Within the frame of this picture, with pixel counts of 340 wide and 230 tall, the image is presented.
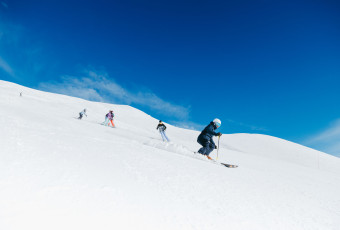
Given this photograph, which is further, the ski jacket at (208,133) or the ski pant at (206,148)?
the ski jacket at (208,133)

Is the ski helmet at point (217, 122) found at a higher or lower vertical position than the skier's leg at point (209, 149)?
higher

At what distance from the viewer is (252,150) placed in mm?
25219

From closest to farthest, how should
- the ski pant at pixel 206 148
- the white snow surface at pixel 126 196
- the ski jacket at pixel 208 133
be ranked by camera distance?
the white snow surface at pixel 126 196, the ski pant at pixel 206 148, the ski jacket at pixel 208 133

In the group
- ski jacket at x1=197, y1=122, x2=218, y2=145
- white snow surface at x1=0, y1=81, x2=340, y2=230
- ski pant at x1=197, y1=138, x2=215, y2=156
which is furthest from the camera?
ski jacket at x1=197, y1=122, x2=218, y2=145

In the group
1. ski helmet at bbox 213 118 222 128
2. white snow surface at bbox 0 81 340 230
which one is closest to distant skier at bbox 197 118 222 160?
ski helmet at bbox 213 118 222 128

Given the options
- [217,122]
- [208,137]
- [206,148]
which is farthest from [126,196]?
[217,122]

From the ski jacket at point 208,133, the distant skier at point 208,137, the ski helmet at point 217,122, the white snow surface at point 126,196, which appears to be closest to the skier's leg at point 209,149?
the distant skier at point 208,137

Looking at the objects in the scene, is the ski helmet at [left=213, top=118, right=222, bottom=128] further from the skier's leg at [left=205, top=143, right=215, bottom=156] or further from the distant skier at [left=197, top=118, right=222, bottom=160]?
the skier's leg at [left=205, top=143, right=215, bottom=156]

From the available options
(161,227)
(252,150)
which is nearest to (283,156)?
(252,150)

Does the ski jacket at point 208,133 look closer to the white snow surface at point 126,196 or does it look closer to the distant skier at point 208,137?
the distant skier at point 208,137

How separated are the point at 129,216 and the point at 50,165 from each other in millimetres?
1613

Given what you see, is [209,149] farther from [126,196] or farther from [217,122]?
[126,196]

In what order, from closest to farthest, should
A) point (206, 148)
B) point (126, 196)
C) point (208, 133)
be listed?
1. point (126, 196)
2. point (206, 148)
3. point (208, 133)

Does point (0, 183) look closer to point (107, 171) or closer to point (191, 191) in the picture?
point (107, 171)
